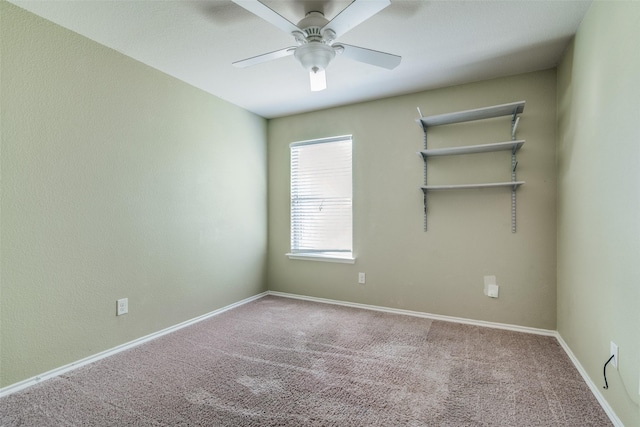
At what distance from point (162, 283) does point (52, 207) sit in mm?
1044

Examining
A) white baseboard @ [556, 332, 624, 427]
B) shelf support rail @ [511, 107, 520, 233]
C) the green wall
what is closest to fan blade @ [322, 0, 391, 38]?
the green wall

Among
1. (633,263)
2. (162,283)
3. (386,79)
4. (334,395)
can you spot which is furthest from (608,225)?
(162,283)

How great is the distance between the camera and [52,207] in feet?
6.69

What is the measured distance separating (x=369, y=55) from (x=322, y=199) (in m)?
2.02

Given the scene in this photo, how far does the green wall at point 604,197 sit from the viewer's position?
141 centimetres

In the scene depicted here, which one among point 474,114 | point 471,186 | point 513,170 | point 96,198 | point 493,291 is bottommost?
point 493,291

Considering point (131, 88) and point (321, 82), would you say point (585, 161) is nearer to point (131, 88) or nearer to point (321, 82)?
point (321, 82)

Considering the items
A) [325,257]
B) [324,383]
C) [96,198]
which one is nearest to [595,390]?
[324,383]

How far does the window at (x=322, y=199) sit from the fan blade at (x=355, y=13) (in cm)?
193

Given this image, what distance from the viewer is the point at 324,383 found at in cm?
193

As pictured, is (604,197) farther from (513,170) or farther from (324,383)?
(324,383)

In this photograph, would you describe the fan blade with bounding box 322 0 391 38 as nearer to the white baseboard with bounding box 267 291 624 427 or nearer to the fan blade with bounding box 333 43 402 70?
the fan blade with bounding box 333 43 402 70

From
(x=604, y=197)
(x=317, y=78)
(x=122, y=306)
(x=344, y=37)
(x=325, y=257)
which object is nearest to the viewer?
(x=604, y=197)

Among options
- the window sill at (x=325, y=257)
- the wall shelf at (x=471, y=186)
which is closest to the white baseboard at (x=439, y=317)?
the window sill at (x=325, y=257)
